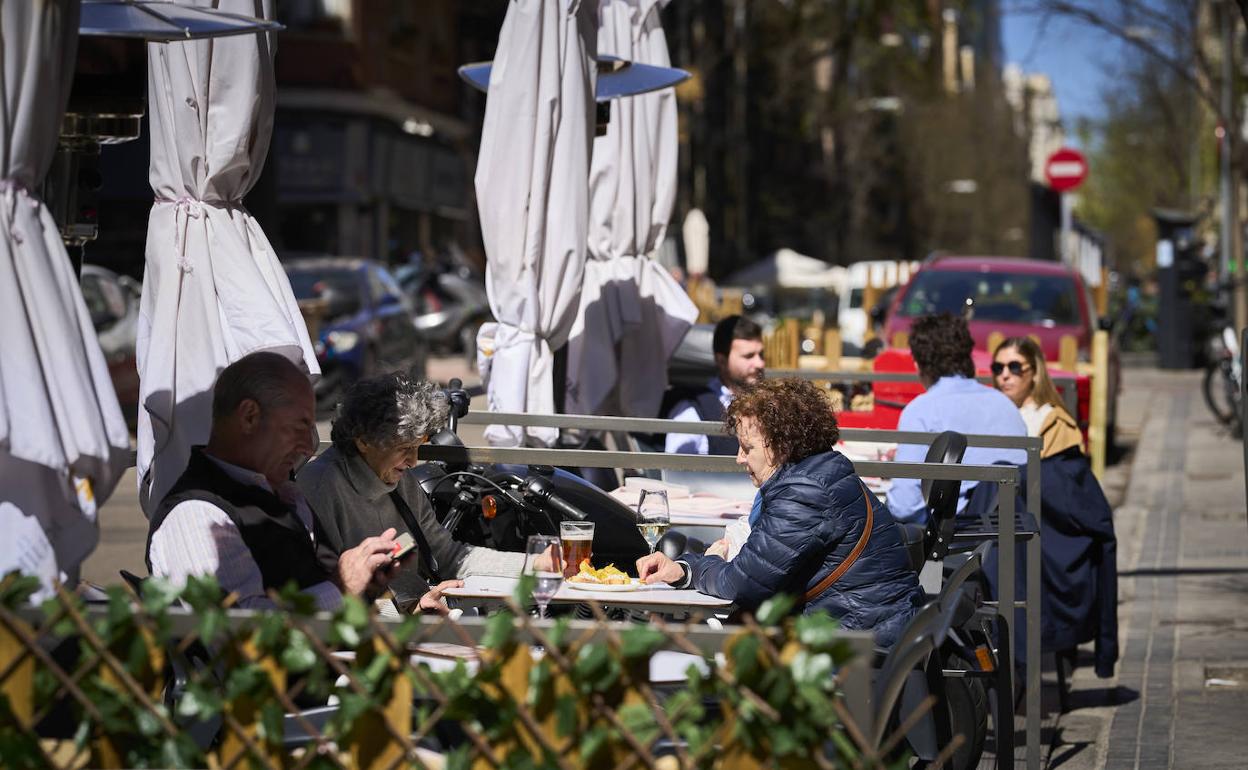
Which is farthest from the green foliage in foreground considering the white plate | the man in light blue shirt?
the man in light blue shirt

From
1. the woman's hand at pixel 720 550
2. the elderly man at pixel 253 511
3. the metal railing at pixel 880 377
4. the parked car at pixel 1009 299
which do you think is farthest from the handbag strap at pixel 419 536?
the parked car at pixel 1009 299

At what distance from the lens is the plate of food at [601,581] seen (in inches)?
197

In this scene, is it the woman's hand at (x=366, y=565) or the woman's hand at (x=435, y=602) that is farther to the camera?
the woman's hand at (x=435, y=602)

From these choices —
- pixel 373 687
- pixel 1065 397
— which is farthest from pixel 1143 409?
pixel 373 687

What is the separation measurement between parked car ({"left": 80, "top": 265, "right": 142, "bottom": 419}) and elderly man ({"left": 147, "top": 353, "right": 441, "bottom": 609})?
1258 cm

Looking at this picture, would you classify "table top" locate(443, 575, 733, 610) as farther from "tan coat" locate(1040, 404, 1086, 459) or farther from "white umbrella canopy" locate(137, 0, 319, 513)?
"tan coat" locate(1040, 404, 1086, 459)

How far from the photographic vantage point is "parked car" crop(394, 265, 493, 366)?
33219mm

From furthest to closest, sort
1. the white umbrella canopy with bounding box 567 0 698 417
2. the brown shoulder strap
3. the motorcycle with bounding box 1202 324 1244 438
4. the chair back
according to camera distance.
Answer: the motorcycle with bounding box 1202 324 1244 438, the white umbrella canopy with bounding box 567 0 698 417, the chair back, the brown shoulder strap

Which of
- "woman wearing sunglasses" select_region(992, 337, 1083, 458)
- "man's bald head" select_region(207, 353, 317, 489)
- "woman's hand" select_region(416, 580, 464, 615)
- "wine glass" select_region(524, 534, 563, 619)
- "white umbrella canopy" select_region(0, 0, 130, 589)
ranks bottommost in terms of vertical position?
"woman wearing sunglasses" select_region(992, 337, 1083, 458)

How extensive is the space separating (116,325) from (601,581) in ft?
42.3

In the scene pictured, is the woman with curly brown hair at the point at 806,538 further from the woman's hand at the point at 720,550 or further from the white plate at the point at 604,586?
the woman's hand at the point at 720,550

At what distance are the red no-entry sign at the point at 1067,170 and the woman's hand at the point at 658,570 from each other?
2061 centimetres

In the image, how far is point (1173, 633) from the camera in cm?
909

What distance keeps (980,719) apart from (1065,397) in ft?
20.0
